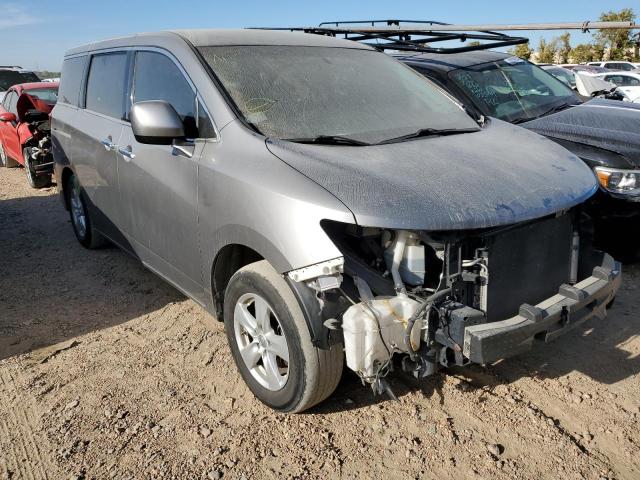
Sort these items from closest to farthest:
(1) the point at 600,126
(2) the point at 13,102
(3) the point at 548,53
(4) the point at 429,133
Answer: (4) the point at 429,133 → (1) the point at 600,126 → (2) the point at 13,102 → (3) the point at 548,53

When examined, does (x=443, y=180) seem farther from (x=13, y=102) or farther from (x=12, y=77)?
(x=12, y=77)

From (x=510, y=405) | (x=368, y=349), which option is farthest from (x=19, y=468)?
(x=510, y=405)

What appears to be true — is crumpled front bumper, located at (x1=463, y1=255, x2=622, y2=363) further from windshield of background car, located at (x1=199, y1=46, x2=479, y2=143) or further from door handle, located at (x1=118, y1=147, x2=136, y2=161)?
door handle, located at (x1=118, y1=147, x2=136, y2=161)

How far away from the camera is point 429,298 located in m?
2.28

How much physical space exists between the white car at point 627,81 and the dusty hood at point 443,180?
15692mm

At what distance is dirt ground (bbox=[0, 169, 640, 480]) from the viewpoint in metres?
2.46

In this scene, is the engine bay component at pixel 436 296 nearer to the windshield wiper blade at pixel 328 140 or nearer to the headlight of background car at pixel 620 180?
the windshield wiper blade at pixel 328 140

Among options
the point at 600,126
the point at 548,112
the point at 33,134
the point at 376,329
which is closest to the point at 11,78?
the point at 33,134

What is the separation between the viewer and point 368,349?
2.28 meters

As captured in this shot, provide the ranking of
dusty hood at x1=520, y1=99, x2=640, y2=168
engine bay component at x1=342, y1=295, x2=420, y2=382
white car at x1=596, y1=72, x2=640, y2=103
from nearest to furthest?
1. engine bay component at x1=342, y1=295, x2=420, y2=382
2. dusty hood at x1=520, y1=99, x2=640, y2=168
3. white car at x1=596, y1=72, x2=640, y2=103

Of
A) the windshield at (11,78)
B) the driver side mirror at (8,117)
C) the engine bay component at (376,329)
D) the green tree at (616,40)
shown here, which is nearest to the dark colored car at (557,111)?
the engine bay component at (376,329)

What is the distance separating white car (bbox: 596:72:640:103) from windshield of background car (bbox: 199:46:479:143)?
15.3m

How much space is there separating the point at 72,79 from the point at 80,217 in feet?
4.30

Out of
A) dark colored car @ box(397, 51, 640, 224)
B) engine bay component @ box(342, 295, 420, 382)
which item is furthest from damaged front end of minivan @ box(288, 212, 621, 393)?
dark colored car @ box(397, 51, 640, 224)
